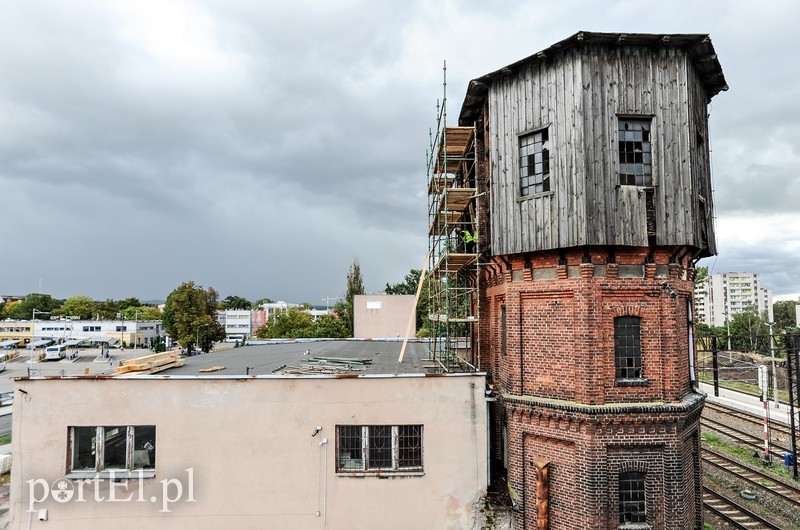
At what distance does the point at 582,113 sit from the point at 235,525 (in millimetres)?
14261

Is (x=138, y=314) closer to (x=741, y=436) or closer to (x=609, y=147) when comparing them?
(x=741, y=436)

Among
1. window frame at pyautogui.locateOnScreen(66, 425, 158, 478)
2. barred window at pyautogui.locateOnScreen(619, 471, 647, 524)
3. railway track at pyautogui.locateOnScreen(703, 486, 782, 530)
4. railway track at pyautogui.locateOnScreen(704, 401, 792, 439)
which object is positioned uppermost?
window frame at pyautogui.locateOnScreen(66, 425, 158, 478)

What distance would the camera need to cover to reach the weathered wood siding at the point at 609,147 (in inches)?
442

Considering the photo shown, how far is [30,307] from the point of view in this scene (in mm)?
123438

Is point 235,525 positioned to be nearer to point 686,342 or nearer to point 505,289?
point 505,289

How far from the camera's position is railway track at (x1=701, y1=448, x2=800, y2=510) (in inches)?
679

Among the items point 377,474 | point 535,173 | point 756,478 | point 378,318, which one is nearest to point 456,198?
point 535,173

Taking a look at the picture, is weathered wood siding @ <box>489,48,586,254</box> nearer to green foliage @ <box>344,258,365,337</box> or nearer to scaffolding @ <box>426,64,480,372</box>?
scaffolding @ <box>426,64,480,372</box>

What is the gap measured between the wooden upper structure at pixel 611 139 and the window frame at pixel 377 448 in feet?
20.0

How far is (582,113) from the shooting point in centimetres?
1133

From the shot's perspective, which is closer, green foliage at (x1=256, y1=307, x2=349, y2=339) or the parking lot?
the parking lot

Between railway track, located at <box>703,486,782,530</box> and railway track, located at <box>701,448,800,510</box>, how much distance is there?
2428 millimetres

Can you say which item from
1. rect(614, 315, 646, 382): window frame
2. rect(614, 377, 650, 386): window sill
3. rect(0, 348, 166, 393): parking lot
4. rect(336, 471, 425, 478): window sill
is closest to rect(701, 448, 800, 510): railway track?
rect(614, 377, 650, 386): window sill

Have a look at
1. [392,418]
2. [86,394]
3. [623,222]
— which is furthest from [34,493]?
[623,222]
